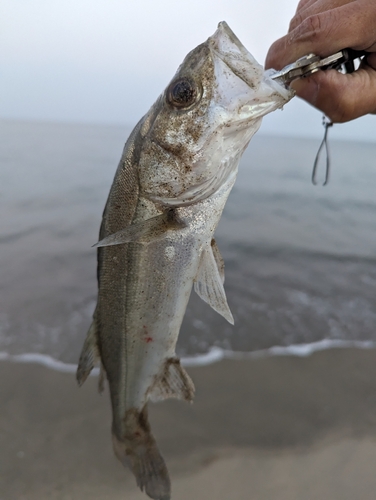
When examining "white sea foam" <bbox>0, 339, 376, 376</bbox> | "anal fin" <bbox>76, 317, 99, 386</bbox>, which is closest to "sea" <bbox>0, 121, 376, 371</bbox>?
"white sea foam" <bbox>0, 339, 376, 376</bbox>

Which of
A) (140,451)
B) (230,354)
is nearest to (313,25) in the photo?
(140,451)

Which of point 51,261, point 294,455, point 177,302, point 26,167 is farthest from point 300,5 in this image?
point 26,167

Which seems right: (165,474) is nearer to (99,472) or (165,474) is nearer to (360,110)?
(99,472)

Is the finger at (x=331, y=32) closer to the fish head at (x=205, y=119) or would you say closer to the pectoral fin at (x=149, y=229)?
the fish head at (x=205, y=119)

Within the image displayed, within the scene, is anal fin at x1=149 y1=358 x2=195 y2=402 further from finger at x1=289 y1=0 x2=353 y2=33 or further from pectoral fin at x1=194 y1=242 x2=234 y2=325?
finger at x1=289 y1=0 x2=353 y2=33

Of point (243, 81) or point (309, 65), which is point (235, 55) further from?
point (309, 65)

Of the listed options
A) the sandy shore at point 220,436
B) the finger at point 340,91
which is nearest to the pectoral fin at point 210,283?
the finger at point 340,91
